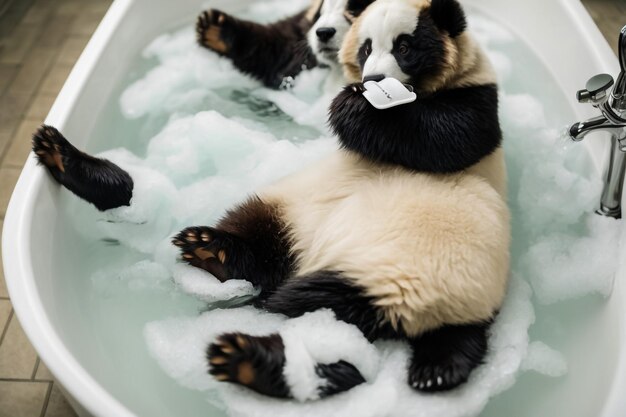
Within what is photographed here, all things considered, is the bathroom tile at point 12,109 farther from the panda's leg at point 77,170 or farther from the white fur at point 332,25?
the white fur at point 332,25

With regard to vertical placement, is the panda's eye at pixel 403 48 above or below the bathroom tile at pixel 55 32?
above

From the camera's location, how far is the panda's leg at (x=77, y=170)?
1.30 meters

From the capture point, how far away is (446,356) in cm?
108

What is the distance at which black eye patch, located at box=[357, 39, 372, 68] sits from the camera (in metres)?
1.28

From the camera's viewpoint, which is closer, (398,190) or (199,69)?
(398,190)

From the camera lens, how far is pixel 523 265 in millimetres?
1452

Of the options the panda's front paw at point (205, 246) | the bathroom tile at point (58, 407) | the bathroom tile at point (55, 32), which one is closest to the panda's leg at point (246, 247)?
the panda's front paw at point (205, 246)

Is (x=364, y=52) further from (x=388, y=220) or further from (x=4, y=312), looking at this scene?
(x=4, y=312)

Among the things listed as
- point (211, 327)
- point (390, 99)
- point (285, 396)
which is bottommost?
point (211, 327)

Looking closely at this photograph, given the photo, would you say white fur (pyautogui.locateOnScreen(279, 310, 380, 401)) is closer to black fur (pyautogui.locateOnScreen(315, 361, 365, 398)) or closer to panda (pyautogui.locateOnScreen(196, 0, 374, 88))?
black fur (pyautogui.locateOnScreen(315, 361, 365, 398))

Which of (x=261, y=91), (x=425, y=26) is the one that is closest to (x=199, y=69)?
(x=261, y=91)

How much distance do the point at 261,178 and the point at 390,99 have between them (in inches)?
21.5

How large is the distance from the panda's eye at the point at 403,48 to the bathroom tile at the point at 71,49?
1.60 metres

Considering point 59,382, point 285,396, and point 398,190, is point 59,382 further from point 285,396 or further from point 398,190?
point 398,190
